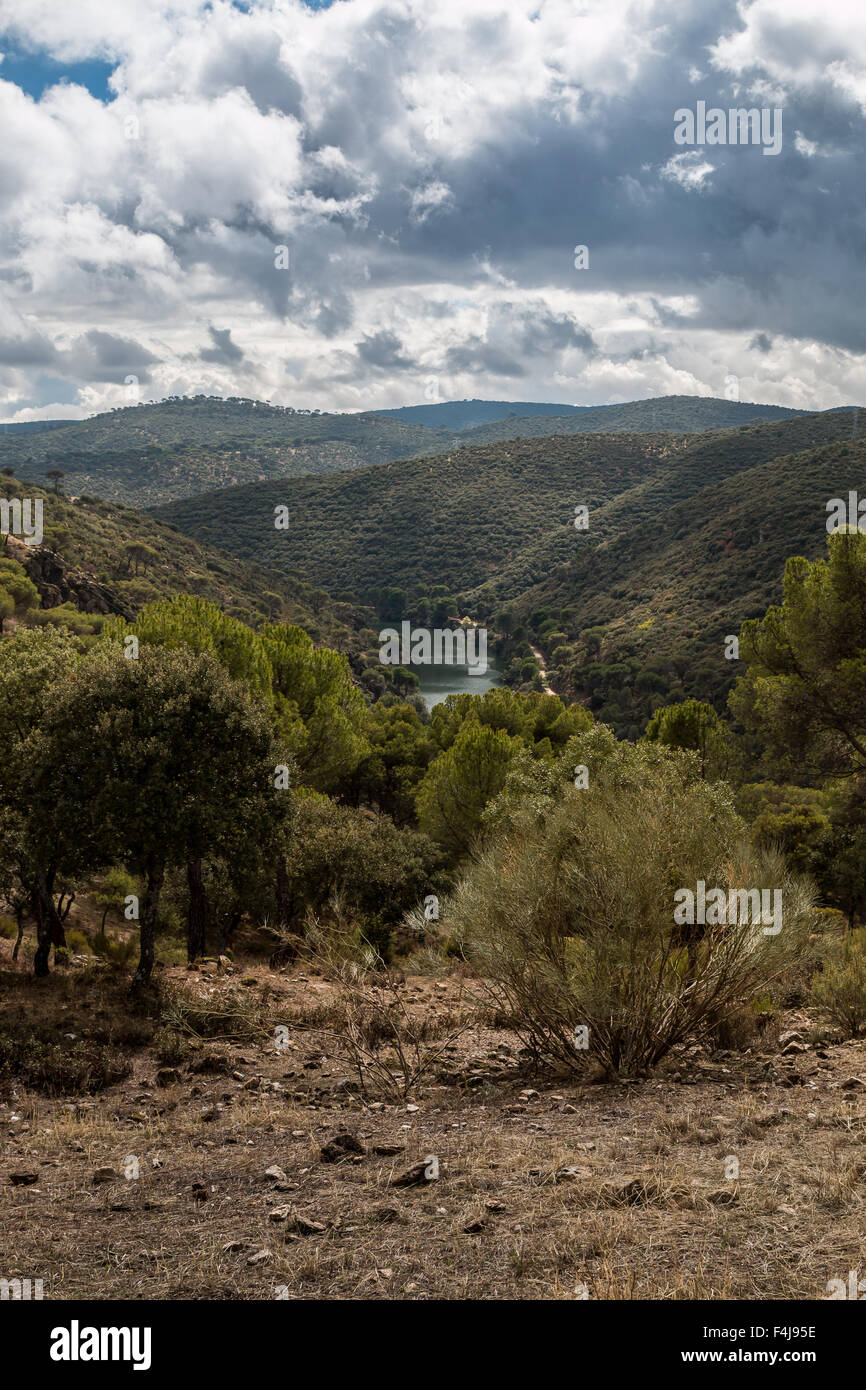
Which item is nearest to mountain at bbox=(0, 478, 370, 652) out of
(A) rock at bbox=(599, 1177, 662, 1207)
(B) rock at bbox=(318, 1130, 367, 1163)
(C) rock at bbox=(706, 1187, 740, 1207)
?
(B) rock at bbox=(318, 1130, 367, 1163)

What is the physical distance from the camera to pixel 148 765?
12406 mm

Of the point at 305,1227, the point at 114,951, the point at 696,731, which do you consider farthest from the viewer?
the point at 696,731

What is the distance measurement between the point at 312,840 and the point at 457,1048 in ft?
31.5

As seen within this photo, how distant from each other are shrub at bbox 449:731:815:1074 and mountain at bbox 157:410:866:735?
47.4 meters

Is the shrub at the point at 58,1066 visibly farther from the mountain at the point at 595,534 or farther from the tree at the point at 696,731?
the mountain at the point at 595,534

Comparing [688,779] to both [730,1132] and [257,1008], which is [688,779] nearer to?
[257,1008]

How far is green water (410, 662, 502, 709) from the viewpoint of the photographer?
98119mm

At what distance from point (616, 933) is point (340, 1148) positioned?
3.39 metres

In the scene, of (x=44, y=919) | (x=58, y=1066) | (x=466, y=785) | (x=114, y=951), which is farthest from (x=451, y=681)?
(x=58, y=1066)

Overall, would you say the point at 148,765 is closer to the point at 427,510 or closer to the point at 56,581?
the point at 56,581

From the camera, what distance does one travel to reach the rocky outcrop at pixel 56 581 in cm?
5066

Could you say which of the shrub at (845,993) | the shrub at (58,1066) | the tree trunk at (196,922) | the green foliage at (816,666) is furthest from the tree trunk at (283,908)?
the green foliage at (816,666)

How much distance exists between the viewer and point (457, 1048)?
1091cm
